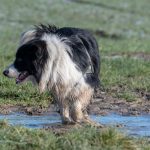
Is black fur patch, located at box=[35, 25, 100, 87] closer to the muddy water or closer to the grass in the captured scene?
the muddy water

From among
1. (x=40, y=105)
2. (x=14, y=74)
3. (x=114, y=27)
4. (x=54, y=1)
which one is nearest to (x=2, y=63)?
(x=40, y=105)

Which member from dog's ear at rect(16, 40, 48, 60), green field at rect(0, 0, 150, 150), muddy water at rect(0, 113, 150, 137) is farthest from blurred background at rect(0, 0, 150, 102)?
dog's ear at rect(16, 40, 48, 60)

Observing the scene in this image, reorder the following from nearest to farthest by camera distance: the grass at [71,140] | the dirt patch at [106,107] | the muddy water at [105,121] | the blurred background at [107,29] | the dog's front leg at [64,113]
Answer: the grass at [71,140] < the muddy water at [105,121] < the dog's front leg at [64,113] < the dirt patch at [106,107] < the blurred background at [107,29]

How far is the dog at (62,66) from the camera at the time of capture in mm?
9781

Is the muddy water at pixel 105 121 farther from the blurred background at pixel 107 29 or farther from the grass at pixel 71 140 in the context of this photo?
the grass at pixel 71 140

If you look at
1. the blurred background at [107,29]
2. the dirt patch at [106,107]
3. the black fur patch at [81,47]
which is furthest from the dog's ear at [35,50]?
the blurred background at [107,29]

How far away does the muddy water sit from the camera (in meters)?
10.0

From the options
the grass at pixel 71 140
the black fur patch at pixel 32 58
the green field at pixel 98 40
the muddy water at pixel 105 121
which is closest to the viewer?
the grass at pixel 71 140

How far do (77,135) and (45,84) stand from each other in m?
1.85

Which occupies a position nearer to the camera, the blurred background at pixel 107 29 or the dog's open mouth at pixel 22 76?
the dog's open mouth at pixel 22 76

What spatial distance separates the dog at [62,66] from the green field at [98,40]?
1422 millimetres

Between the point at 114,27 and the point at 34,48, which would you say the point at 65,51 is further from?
the point at 114,27

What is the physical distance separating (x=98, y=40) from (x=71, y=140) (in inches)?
701

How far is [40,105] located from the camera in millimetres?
11781
